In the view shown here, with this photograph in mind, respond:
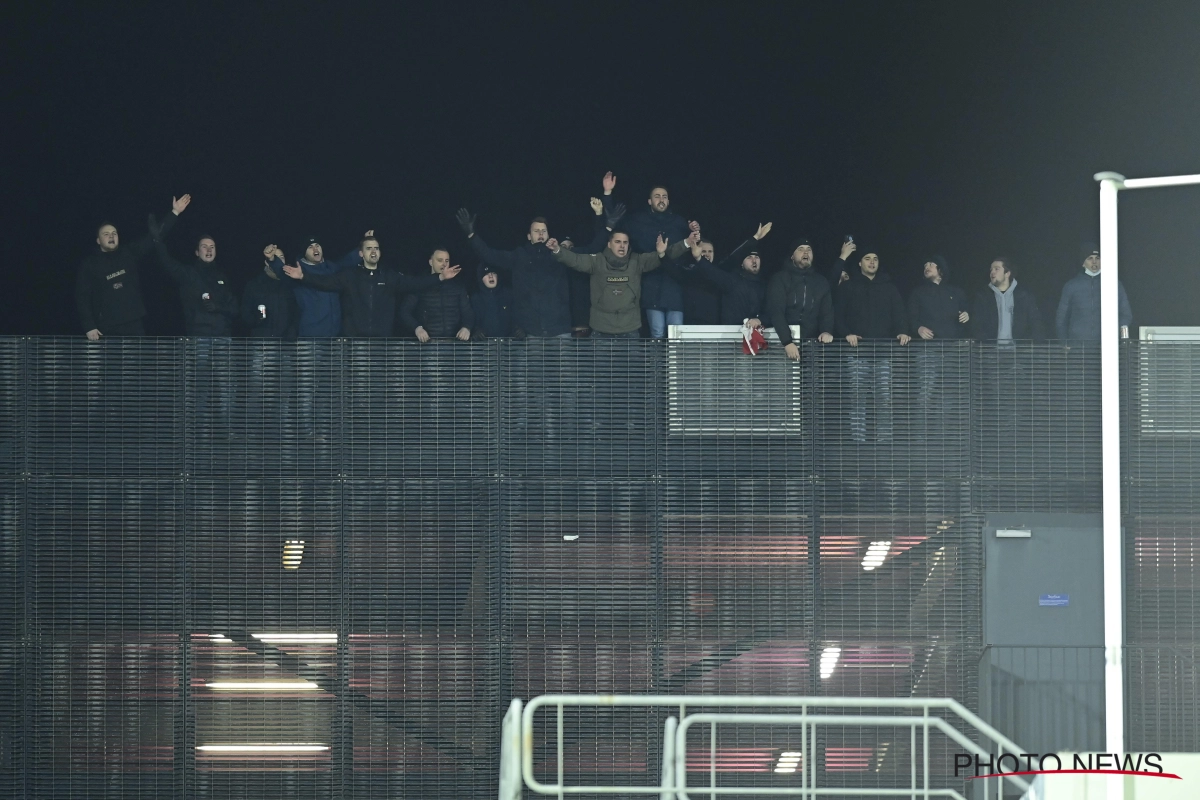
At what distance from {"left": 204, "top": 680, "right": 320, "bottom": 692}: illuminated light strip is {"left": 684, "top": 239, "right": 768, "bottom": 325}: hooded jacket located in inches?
205

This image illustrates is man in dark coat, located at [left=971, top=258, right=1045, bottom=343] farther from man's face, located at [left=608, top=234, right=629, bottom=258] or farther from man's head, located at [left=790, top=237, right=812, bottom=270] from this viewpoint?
man's face, located at [left=608, top=234, right=629, bottom=258]

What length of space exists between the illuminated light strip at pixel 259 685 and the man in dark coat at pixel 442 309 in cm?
343

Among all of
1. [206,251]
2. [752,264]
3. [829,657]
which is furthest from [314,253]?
[829,657]

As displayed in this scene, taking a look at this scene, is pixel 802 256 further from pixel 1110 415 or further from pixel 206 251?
pixel 1110 415

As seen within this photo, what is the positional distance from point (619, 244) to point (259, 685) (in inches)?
206

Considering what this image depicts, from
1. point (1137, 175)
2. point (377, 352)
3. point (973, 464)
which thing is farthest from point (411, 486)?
point (1137, 175)

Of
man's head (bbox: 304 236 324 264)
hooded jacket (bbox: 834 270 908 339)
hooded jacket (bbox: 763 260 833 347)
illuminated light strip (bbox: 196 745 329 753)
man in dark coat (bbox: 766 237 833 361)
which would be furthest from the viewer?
man's head (bbox: 304 236 324 264)

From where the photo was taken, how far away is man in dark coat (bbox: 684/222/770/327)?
14.7m

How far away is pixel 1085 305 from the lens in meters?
14.8

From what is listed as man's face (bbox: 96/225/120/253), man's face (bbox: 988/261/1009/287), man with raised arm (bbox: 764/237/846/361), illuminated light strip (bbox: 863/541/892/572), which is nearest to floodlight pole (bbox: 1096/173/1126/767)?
illuminated light strip (bbox: 863/541/892/572)

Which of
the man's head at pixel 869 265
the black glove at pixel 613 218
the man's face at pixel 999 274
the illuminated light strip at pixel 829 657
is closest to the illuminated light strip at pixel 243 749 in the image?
the illuminated light strip at pixel 829 657

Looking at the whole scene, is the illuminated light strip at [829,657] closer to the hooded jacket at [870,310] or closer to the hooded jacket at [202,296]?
the hooded jacket at [870,310]

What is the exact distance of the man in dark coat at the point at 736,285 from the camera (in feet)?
48.4

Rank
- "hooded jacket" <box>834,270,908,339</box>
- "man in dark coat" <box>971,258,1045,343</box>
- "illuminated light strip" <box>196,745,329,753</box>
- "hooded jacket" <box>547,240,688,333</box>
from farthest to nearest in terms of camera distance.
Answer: "man in dark coat" <box>971,258,1045,343</box> < "hooded jacket" <box>547,240,688,333</box> < "hooded jacket" <box>834,270,908,339</box> < "illuminated light strip" <box>196,745,329,753</box>
